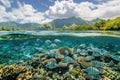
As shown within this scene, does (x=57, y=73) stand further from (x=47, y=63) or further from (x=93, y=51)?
(x=93, y=51)

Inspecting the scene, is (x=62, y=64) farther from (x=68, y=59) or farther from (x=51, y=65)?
(x=51, y=65)

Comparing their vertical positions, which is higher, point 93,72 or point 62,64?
point 62,64

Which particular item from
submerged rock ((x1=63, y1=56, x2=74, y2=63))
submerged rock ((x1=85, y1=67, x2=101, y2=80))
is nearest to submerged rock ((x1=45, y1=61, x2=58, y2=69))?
submerged rock ((x1=63, y1=56, x2=74, y2=63))

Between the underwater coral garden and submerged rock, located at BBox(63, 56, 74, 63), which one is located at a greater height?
submerged rock, located at BBox(63, 56, 74, 63)

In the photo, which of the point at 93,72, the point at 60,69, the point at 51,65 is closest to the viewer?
the point at 93,72

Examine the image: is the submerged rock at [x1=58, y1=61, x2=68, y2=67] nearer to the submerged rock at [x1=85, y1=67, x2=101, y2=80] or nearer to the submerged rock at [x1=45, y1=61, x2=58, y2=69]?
the submerged rock at [x1=45, y1=61, x2=58, y2=69]

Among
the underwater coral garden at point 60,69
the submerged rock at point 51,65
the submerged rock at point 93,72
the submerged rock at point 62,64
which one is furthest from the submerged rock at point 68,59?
the submerged rock at point 93,72

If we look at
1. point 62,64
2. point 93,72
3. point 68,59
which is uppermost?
point 68,59

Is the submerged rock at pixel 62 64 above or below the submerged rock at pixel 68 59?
below

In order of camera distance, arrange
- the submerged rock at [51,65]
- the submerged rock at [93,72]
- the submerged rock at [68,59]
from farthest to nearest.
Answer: the submerged rock at [68,59]
the submerged rock at [51,65]
the submerged rock at [93,72]

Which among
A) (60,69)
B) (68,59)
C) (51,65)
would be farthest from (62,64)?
(51,65)

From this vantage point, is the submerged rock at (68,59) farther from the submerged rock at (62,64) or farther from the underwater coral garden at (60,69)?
the submerged rock at (62,64)

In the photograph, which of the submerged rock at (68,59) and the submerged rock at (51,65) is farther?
the submerged rock at (68,59)

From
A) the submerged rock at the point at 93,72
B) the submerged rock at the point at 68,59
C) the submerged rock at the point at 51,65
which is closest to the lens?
the submerged rock at the point at 93,72
